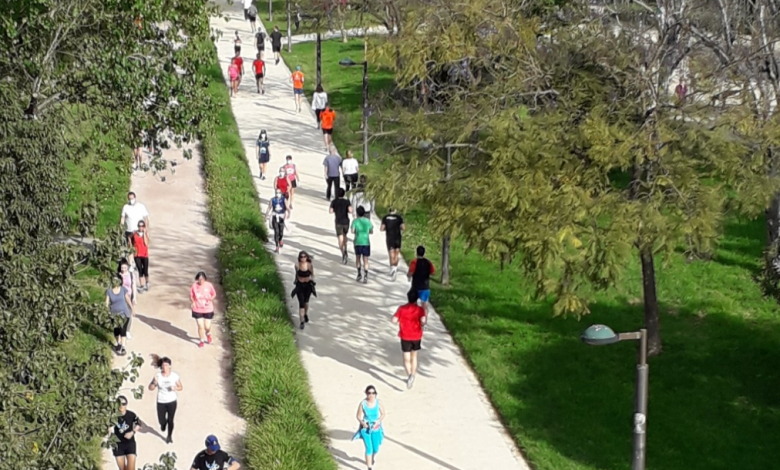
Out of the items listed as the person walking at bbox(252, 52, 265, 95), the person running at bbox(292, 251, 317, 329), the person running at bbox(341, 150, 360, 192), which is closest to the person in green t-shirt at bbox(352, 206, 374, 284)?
the person running at bbox(292, 251, 317, 329)

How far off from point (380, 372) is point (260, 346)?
5.90ft

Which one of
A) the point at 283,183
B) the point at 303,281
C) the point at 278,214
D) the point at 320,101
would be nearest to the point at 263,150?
the point at 283,183

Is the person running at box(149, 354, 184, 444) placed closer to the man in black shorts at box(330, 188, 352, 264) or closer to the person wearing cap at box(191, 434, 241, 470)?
the person wearing cap at box(191, 434, 241, 470)

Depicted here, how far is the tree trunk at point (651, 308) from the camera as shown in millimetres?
16328

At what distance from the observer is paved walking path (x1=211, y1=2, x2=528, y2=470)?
1419 cm

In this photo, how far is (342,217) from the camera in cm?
1975

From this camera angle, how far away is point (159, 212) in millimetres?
22828

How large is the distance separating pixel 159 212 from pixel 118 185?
57.9 inches

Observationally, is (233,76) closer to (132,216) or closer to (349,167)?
(349,167)

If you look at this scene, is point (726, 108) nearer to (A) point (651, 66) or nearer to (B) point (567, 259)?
(A) point (651, 66)

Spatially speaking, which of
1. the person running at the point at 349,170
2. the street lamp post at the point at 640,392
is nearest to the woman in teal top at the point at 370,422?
the street lamp post at the point at 640,392

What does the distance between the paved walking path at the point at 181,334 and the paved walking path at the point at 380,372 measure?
4.26 ft

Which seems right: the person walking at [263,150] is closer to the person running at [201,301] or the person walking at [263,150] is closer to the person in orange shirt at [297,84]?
the person in orange shirt at [297,84]

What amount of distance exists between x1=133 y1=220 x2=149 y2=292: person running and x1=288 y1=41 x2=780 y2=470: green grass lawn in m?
4.09
